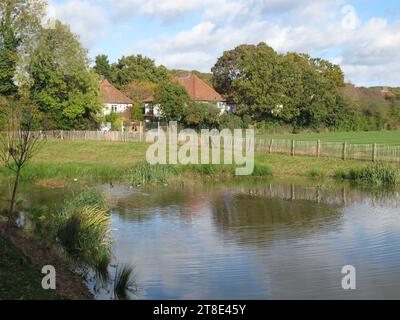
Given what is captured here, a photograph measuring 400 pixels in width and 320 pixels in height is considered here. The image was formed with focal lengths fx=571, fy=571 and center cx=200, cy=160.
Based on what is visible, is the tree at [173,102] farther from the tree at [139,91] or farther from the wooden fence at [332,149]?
the wooden fence at [332,149]

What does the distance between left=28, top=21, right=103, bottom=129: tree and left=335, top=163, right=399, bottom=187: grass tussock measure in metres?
27.2

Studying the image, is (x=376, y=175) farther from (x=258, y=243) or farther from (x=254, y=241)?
(x=258, y=243)

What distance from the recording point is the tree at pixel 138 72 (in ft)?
277

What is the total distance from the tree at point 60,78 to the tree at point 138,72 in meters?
34.3

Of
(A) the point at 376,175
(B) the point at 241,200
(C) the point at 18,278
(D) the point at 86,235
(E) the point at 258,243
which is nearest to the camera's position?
(C) the point at 18,278

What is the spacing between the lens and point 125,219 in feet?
63.4

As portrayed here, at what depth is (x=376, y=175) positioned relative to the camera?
2834cm

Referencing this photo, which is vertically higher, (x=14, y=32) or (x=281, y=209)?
(x=14, y=32)

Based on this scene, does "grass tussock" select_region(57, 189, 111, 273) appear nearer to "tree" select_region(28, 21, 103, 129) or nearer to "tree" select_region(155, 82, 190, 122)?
"tree" select_region(28, 21, 103, 129)

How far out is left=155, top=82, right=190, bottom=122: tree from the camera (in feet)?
192

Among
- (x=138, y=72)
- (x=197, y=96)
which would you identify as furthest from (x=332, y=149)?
(x=138, y=72)

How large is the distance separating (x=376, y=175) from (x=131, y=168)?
12585 mm

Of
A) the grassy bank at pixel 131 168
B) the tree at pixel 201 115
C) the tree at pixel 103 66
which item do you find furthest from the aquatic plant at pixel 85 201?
the tree at pixel 103 66
